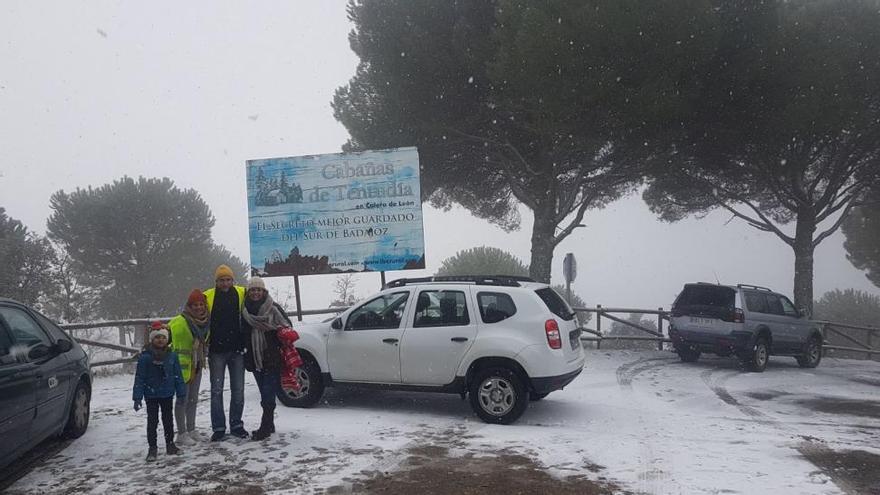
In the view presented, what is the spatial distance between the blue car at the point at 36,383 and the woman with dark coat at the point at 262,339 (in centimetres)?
180

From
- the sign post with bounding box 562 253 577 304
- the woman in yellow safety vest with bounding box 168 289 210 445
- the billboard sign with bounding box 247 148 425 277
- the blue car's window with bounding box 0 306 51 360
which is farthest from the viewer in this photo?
the sign post with bounding box 562 253 577 304

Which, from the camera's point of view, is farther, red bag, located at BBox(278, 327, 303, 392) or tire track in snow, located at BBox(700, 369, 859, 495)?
red bag, located at BBox(278, 327, 303, 392)

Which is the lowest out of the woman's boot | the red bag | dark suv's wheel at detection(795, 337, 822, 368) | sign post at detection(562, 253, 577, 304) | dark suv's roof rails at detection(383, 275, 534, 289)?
dark suv's wheel at detection(795, 337, 822, 368)

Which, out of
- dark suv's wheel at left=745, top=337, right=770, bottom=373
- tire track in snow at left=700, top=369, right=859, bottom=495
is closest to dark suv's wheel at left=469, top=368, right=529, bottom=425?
tire track in snow at left=700, top=369, right=859, bottom=495

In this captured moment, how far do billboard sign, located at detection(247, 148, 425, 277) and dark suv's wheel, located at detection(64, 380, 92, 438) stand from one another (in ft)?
19.6

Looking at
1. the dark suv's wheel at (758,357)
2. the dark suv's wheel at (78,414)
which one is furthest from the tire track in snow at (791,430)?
the dark suv's wheel at (78,414)

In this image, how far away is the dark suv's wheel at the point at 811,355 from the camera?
13711 mm

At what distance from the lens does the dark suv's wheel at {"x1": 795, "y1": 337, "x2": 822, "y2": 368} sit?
13711 millimetres

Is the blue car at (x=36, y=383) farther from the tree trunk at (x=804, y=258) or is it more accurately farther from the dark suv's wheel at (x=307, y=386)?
the tree trunk at (x=804, y=258)

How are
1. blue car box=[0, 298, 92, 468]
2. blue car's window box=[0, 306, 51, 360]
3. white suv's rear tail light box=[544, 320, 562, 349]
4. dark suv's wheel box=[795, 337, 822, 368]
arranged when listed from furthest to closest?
1. dark suv's wheel box=[795, 337, 822, 368]
2. white suv's rear tail light box=[544, 320, 562, 349]
3. blue car's window box=[0, 306, 51, 360]
4. blue car box=[0, 298, 92, 468]

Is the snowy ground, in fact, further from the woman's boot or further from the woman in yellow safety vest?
the woman in yellow safety vest

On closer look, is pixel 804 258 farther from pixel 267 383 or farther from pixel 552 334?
pixel 267 383

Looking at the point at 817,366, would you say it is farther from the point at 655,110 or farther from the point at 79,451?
the point at 79,451

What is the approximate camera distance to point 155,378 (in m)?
5.79
